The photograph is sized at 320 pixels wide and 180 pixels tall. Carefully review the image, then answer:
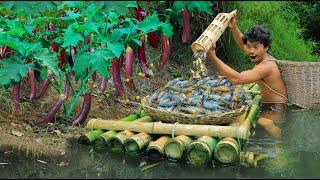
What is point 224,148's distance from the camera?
446 centimetres

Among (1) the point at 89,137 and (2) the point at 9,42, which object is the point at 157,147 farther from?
(2) the point at 9,42

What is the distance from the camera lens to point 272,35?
9.70m

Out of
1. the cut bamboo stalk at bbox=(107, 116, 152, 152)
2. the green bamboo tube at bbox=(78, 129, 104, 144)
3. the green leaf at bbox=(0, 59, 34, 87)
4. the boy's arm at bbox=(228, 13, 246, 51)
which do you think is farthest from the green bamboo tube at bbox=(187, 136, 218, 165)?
the boy's arm at bbox=(228, 13, 246, 51)

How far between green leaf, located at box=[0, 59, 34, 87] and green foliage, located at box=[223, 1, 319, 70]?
14.6 ft

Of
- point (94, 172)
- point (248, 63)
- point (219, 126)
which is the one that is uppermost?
point (248, 63)

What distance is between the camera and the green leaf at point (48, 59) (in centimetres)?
533

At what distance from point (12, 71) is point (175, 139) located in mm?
1678

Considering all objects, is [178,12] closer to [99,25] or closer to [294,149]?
[99,25]

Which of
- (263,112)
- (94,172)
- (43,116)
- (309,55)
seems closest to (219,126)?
(94,172)

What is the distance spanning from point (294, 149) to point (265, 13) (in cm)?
554

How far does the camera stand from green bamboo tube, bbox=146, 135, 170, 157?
15.1 ft

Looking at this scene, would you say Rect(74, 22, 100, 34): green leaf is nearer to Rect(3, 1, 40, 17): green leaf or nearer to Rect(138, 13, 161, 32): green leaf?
Rect(138, 13, 161, 32): green leaf

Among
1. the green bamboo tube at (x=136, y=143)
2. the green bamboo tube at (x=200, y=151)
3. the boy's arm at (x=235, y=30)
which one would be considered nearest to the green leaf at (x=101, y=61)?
the green bamboo tube at (x=136, y=143)

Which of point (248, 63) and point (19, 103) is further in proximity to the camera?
point (248, 63)
